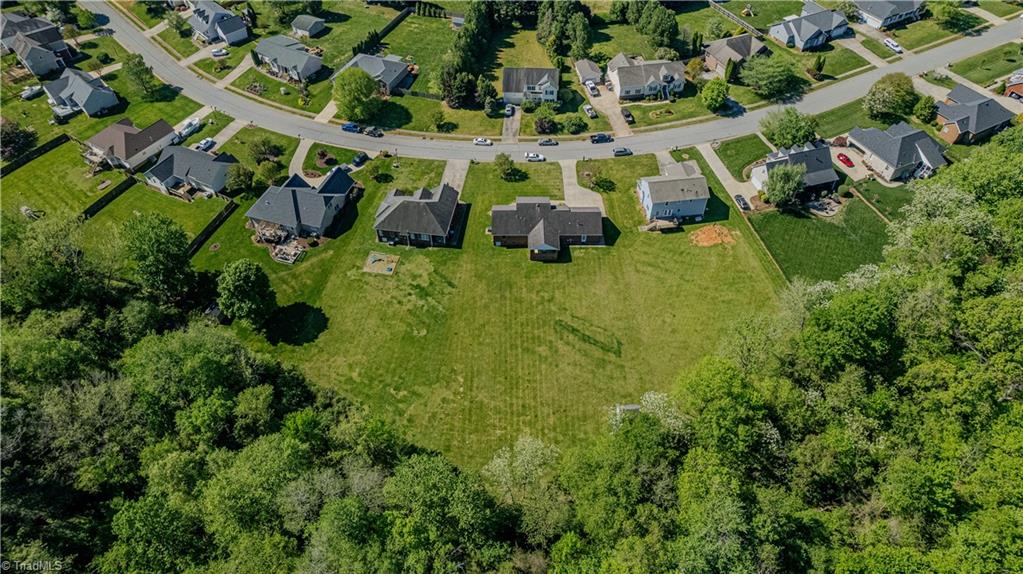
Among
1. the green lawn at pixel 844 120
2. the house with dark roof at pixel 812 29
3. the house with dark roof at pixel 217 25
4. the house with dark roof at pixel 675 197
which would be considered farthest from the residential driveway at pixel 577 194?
the house with dark roof at pixel 217 25

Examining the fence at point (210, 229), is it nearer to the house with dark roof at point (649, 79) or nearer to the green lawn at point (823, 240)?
the house with dark roof at point (649, 79)

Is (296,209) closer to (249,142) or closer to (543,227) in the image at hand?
(249,142)

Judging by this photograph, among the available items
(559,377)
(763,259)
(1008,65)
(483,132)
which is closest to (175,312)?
(559,377)

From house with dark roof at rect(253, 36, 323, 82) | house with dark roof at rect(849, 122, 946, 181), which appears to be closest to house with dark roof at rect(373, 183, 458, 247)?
house with dark roof at rect(253, 36, 323, 82)

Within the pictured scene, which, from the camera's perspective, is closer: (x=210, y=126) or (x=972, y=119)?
(x=972, y=119)

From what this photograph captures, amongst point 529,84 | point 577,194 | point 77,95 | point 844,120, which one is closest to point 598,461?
point 577,194
